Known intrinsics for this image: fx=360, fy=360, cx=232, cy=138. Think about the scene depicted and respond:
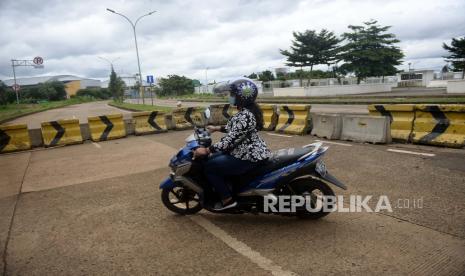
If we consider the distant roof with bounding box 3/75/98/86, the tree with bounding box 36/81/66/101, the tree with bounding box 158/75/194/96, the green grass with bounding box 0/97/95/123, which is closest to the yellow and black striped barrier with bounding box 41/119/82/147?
the green grass with bounding box 0/97/95/123

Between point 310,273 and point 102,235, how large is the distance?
2461mm

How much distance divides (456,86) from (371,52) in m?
12.8

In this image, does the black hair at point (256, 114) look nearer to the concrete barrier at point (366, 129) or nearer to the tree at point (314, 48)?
the concrete barrier at point (366, 129)

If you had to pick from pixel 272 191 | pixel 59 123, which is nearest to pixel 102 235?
pixel 272 191

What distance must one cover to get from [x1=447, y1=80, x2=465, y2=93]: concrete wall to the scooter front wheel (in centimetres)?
2933

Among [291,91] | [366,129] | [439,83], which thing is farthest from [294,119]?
[439,83]

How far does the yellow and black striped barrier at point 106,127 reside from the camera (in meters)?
11.9

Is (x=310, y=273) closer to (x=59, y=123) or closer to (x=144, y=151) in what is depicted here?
(x=144, y=151)

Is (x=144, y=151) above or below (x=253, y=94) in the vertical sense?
below

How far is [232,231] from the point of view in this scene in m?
4.15

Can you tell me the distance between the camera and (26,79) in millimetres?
147750

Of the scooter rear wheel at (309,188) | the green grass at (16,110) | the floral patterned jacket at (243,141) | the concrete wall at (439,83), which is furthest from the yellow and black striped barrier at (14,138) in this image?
the concrete wall at (439,83)

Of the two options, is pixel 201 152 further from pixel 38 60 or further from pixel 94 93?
pixel 94 93

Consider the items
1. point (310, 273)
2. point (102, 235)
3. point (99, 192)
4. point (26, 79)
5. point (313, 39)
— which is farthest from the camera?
point (26, 79)
